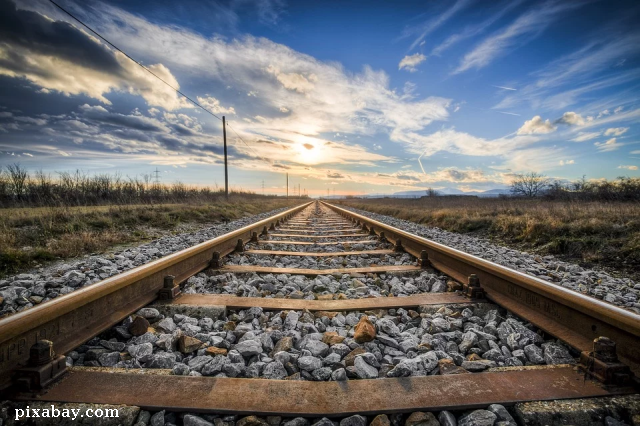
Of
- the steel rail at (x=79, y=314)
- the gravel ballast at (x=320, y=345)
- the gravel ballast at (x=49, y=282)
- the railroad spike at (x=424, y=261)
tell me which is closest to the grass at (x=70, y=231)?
the gravel ballast at (x=49, y=282)

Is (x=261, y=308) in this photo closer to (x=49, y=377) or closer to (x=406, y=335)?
(x=406, y=335)

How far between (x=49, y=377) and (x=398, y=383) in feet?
5.09

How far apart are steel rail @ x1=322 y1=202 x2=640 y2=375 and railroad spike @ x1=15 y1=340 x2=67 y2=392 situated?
2538 millimetres

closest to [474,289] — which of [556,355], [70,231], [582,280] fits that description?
[556,355]

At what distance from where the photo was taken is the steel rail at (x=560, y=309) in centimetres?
154

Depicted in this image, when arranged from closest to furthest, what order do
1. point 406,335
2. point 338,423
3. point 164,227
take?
1. point 338,423
2. point 406,335
3. point 164,227

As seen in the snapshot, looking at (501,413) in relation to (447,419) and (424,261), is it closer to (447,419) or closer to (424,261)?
(447,419)

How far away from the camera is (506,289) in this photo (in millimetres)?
2508

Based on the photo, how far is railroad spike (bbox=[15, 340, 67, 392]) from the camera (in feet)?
4.51

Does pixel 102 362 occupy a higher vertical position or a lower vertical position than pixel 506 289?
lower

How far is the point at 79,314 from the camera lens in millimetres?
1880

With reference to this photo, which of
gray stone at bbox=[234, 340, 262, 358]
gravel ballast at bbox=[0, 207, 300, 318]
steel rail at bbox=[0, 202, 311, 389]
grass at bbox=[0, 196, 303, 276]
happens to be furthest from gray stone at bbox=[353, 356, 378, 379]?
grass at bbox=[0, 196, 303, 276]

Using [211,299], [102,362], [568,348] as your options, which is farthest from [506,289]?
[102,362]

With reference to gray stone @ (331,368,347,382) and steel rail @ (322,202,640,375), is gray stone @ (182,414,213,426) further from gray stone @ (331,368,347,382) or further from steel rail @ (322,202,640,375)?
steel rail @ (322,202,640,375)
